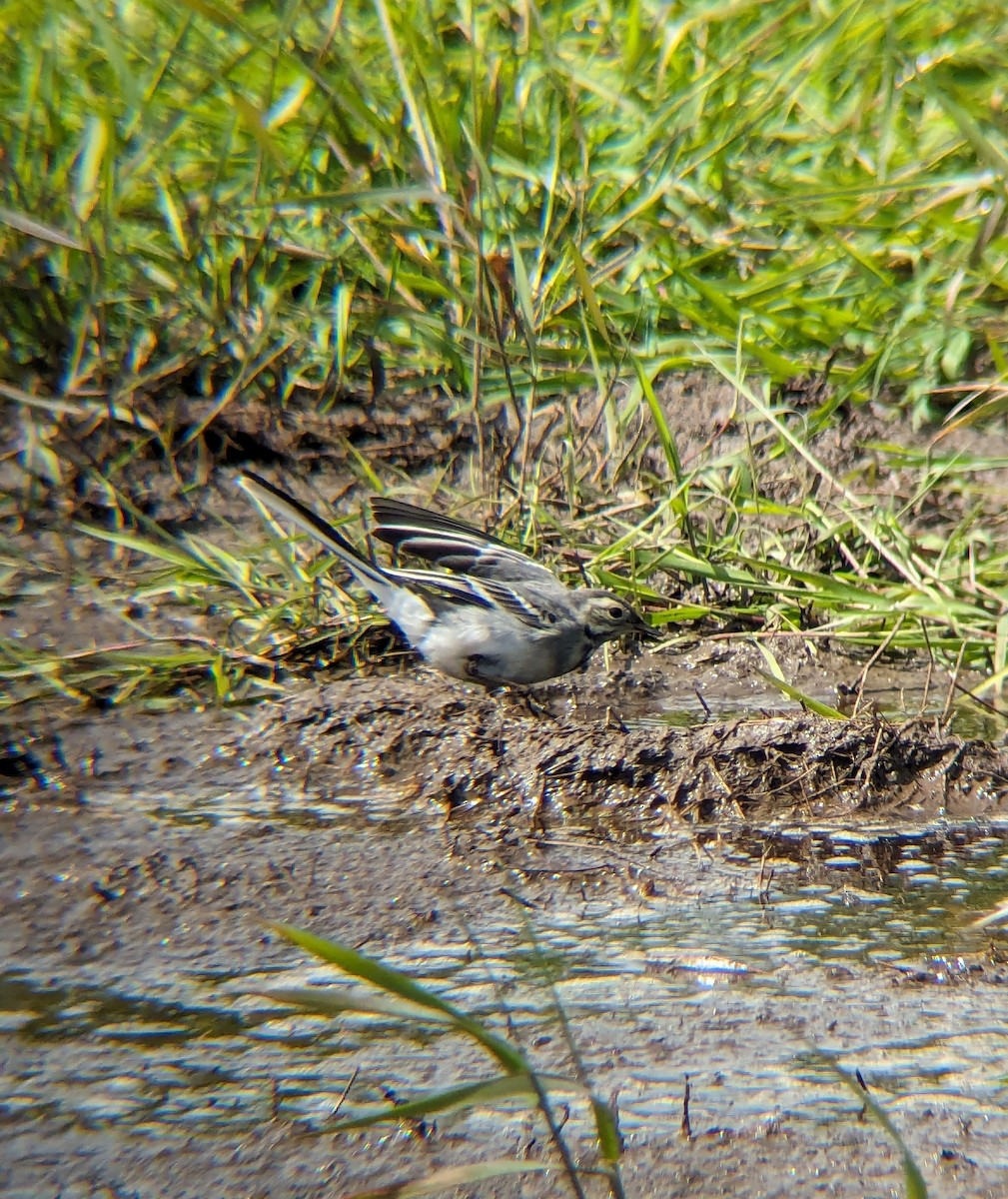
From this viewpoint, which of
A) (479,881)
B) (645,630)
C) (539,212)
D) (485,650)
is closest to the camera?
(479,881)

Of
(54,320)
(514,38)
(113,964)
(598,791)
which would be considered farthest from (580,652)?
(514,38)

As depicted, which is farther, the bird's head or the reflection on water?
the bird's head

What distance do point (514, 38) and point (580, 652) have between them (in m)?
3.37

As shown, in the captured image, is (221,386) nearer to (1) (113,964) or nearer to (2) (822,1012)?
(1) (113,964)

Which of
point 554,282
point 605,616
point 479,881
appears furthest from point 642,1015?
point 554,282

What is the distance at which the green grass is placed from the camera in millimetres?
5109

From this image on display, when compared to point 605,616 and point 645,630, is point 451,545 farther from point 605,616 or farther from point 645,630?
point 645,630

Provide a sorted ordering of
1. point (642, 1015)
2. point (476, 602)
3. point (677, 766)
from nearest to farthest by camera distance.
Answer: point (642, 1015), point (677, 766), point (476, 602)

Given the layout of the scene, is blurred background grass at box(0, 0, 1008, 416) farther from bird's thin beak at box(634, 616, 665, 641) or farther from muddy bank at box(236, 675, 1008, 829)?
muddy bank at box(236, 675, 1008, 829)

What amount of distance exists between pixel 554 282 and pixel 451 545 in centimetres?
147

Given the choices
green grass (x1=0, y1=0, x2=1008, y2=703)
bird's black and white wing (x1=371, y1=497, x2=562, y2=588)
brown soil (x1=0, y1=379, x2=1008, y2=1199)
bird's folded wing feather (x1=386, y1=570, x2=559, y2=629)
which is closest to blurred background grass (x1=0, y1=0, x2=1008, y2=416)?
green grass (x1=0, y1=0, x2=1008, y2=703)

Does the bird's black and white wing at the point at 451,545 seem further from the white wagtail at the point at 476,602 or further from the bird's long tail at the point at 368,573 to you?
the bird's long tail at the point at 368,573

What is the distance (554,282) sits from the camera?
5930 mm

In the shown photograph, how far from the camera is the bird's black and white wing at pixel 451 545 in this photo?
195 inches
